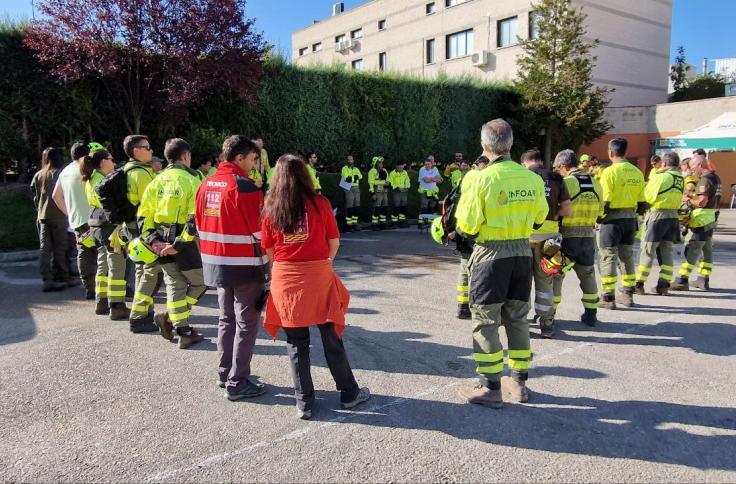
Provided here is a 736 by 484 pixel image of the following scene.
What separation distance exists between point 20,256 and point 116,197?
5.87 metres

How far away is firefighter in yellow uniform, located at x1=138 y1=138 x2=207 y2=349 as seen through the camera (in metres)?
4.97

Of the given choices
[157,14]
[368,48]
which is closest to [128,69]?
[157,14]

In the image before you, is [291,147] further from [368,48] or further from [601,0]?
[368,48]

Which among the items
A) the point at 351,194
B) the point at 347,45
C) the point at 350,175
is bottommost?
the point at 351,194

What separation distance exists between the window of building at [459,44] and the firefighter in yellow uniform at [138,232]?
2775 cm

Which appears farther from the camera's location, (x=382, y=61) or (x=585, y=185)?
(x=382, y=61)

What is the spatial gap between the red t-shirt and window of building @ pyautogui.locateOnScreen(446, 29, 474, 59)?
96.0 feet

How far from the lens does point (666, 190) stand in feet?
23.8

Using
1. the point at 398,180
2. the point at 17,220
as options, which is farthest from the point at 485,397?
the point at 398,180

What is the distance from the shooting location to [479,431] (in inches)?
142

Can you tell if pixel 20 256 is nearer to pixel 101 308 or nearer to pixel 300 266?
pixel 101 308

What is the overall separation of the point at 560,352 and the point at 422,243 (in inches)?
295

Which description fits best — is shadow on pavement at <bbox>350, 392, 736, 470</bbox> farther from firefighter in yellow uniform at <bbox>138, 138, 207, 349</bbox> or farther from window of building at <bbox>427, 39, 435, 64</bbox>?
window of building at <bbox>427, 39, 435, 64</bbox>

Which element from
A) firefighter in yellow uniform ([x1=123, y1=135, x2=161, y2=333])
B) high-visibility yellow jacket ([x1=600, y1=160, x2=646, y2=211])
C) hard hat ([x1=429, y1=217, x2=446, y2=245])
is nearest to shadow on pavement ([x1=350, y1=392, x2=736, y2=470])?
hard hat ([x1=429, y1=217, x2=446, y2=245])
